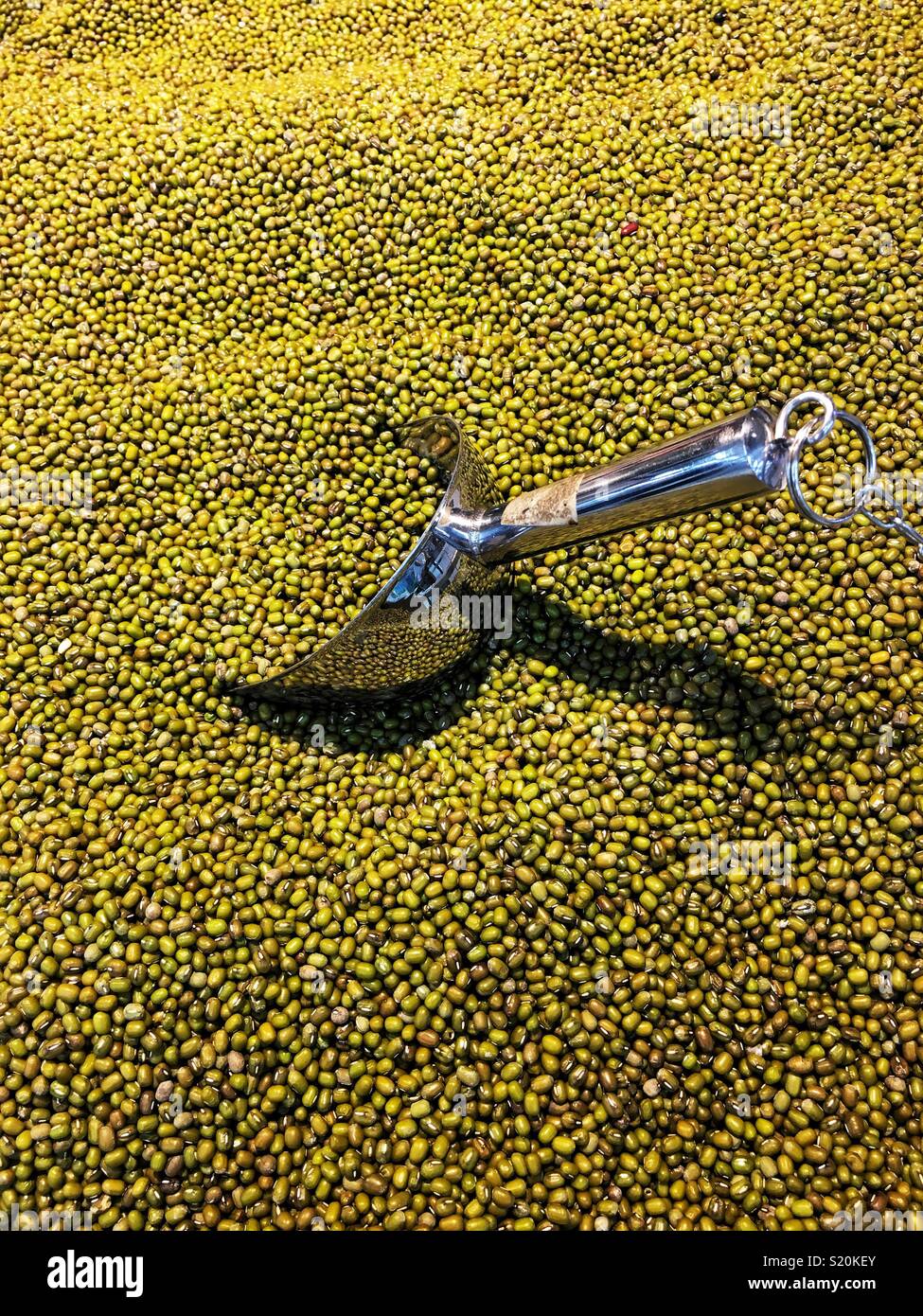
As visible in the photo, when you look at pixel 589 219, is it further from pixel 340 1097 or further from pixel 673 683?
pixel 340 1097

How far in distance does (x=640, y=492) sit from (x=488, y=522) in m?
0.65

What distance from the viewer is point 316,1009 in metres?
2.39

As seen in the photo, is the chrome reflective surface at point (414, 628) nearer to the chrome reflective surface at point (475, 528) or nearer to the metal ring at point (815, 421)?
the chrome reflective surface at point (475, 528)

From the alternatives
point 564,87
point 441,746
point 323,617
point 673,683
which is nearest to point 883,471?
point 673,683

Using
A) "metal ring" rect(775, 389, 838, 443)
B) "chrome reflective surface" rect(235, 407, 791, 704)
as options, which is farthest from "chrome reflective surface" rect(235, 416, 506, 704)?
"metal ring" rect(775, 389, 838, 443)

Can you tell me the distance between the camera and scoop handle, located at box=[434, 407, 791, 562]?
1.84m

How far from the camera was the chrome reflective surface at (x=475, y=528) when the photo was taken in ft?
6.18

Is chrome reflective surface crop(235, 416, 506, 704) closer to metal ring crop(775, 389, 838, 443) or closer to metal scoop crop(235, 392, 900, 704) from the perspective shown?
metal scoop crop(235, 392, 900, 704)

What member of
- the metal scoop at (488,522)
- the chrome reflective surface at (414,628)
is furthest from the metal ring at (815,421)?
the chrome reflective surface at (414,628)

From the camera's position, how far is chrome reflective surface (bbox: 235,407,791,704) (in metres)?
1.88

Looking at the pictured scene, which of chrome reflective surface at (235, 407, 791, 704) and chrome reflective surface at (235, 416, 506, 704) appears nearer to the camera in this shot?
chrome reflective surface at (235, 407, 791, 704)

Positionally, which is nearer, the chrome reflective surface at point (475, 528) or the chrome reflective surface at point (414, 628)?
the chrome reflective surface at point (475, 528)

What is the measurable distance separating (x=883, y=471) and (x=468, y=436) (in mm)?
1585

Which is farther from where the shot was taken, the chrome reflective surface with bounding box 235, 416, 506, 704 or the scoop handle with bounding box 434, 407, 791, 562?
the chrome reflective surface with bounding box 235, 416, 506, 704
